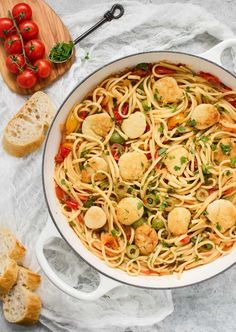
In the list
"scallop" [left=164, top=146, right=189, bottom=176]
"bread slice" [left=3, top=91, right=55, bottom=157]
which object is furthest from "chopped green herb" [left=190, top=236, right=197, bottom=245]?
"bread slice" [left=3, top=91, right=55, bottom=157]

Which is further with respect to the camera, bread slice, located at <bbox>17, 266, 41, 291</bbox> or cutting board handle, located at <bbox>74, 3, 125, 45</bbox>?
cutting board handle, located at <bbox>74, 3, 125, 45</bbox>

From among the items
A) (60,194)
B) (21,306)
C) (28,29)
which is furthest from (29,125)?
(21,306)

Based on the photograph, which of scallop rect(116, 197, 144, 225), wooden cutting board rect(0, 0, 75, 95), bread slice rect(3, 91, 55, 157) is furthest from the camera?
wooden cutting board rect(0, 0, 75, 95)

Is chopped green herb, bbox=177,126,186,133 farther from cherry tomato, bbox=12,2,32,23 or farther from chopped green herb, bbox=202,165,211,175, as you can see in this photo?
cherry tomato, bbox=12,2,32,23

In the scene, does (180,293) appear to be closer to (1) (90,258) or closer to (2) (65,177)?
(1) (90,258)

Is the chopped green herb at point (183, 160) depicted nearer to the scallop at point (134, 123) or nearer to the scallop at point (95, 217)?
the scallop at point (134, 123)

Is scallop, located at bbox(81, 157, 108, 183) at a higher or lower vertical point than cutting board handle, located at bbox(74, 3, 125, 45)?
lower
